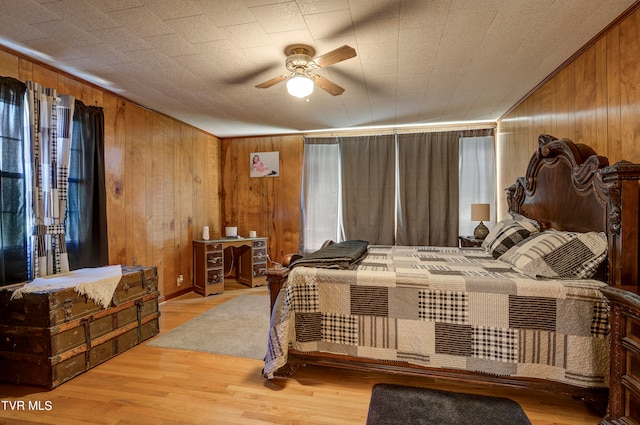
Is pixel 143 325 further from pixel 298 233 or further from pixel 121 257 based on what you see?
pixel 298 233

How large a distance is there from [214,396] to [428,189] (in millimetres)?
3704

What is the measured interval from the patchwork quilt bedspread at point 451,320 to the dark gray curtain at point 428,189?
2276 mm

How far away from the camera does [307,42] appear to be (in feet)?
7.26

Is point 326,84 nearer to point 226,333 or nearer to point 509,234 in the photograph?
point 509,234

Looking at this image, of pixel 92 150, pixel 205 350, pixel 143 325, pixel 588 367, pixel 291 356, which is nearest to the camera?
pixel 588 367

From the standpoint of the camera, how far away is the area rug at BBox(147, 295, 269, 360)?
8.34 feet

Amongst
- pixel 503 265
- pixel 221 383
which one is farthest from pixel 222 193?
pixel 503 265

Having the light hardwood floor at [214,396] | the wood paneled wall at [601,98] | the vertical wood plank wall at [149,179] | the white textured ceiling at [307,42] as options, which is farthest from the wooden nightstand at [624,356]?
the vertical wood plank wall at [149,179]

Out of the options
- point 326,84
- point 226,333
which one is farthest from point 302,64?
point 226,333

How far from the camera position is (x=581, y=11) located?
186 cm

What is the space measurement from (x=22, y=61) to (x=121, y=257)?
1885 millimetres

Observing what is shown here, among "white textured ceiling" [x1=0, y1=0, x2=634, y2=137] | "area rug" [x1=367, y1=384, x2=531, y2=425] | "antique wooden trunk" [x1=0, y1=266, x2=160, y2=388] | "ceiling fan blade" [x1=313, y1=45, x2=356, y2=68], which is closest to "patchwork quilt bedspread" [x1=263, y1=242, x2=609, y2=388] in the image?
"area rug" [x1=367, y1=384, x2=531, y2=425]

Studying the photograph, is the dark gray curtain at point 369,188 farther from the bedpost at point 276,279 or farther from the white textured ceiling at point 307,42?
the bedpost at point 276,279

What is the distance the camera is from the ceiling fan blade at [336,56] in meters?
1.99
